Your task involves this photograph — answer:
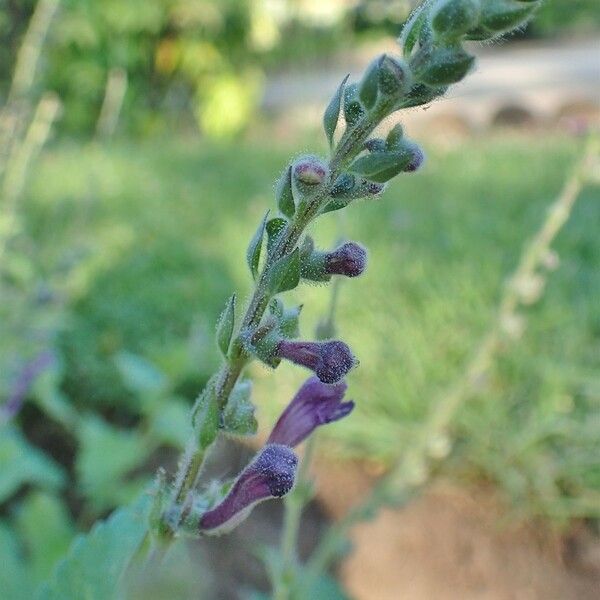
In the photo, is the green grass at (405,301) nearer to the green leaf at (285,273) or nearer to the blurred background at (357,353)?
the blurred background at (357,353)

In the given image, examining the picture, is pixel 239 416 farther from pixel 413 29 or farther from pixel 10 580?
pixel 10 580

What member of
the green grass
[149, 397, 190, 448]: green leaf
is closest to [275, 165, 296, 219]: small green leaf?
the green grass

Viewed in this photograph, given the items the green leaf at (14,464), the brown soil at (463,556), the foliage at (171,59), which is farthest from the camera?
the foliage at (171,59)

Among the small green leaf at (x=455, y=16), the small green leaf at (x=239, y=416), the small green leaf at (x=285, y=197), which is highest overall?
the small green leaf at (x=455, y=16)

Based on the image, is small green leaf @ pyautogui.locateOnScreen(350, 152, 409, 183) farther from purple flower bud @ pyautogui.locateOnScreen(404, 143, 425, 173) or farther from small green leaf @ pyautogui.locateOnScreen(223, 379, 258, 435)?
small green leaf @ pyautogui.locateOnScreen(223, 379, 258, 435)

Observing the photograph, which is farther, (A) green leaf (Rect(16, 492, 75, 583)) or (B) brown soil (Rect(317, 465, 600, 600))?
(B) brown soil (Rect(317, 465, 600, 600))

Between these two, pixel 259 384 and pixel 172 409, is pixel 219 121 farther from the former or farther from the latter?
pixel 172 409

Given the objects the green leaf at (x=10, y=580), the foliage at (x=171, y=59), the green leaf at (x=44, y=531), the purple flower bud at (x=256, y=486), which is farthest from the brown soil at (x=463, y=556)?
the foliage at (x=171, y=59)
